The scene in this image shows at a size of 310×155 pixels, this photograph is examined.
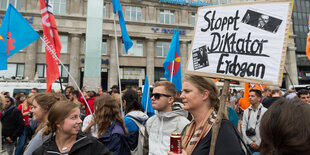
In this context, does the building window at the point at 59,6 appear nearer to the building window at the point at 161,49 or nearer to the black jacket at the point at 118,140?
the building window at the point at 161,49

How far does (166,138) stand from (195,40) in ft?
4.45

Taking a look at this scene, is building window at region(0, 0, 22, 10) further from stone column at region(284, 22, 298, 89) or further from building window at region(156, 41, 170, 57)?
stone column at region(284, 22, 298, 89)

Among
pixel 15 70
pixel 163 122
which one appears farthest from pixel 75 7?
pixel 163 122

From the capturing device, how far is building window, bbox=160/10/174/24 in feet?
89.3

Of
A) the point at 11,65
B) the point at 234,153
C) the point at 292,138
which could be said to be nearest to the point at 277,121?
the point at 292,138

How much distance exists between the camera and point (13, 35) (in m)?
4.91

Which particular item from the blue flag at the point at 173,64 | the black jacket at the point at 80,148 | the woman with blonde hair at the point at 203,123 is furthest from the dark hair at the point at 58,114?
the blue flag at the point at 173,64

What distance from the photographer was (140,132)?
301 cm

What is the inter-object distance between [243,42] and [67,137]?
2.20 m

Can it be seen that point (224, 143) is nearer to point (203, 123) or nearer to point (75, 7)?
point (203, 123)

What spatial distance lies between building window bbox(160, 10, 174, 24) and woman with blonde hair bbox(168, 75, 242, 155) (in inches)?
1041

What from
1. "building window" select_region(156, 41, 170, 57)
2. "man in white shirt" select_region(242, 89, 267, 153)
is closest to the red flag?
"man in white shirt" select_region(242, 89, 267, 153)

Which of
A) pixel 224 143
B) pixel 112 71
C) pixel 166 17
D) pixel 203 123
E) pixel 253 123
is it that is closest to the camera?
pixel 224 143

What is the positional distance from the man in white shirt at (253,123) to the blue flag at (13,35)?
5.78 meters
